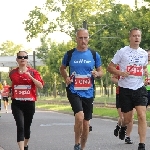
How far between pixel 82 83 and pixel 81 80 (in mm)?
49

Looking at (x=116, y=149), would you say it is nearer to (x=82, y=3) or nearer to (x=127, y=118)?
(x=127, y=118)

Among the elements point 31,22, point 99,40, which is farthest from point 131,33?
point 31,22

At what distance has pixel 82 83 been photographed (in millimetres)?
8734

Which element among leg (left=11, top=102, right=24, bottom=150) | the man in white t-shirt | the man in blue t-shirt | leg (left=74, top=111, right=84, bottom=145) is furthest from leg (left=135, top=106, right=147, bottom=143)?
leg (left=11, top=102, right=24, bottom=150)

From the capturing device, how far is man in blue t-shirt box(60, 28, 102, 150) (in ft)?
28.7

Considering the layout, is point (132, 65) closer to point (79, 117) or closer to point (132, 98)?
point (132, 98)

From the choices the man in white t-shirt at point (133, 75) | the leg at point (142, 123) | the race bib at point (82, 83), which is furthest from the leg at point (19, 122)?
the leg at point (142, 123)

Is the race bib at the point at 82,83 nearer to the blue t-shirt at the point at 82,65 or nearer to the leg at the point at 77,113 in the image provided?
the blue t-shirt at the point at 82,65

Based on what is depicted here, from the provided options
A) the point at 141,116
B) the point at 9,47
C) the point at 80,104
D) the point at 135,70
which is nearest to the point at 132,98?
the point at 141,116

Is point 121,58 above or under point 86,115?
above

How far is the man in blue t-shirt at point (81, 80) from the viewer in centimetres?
876

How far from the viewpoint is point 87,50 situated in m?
8.94

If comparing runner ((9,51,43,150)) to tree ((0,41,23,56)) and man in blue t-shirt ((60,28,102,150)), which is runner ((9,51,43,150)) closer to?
man in blue t-shirt ((60,28,102,150))

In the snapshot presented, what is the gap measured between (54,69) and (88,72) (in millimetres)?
56219
